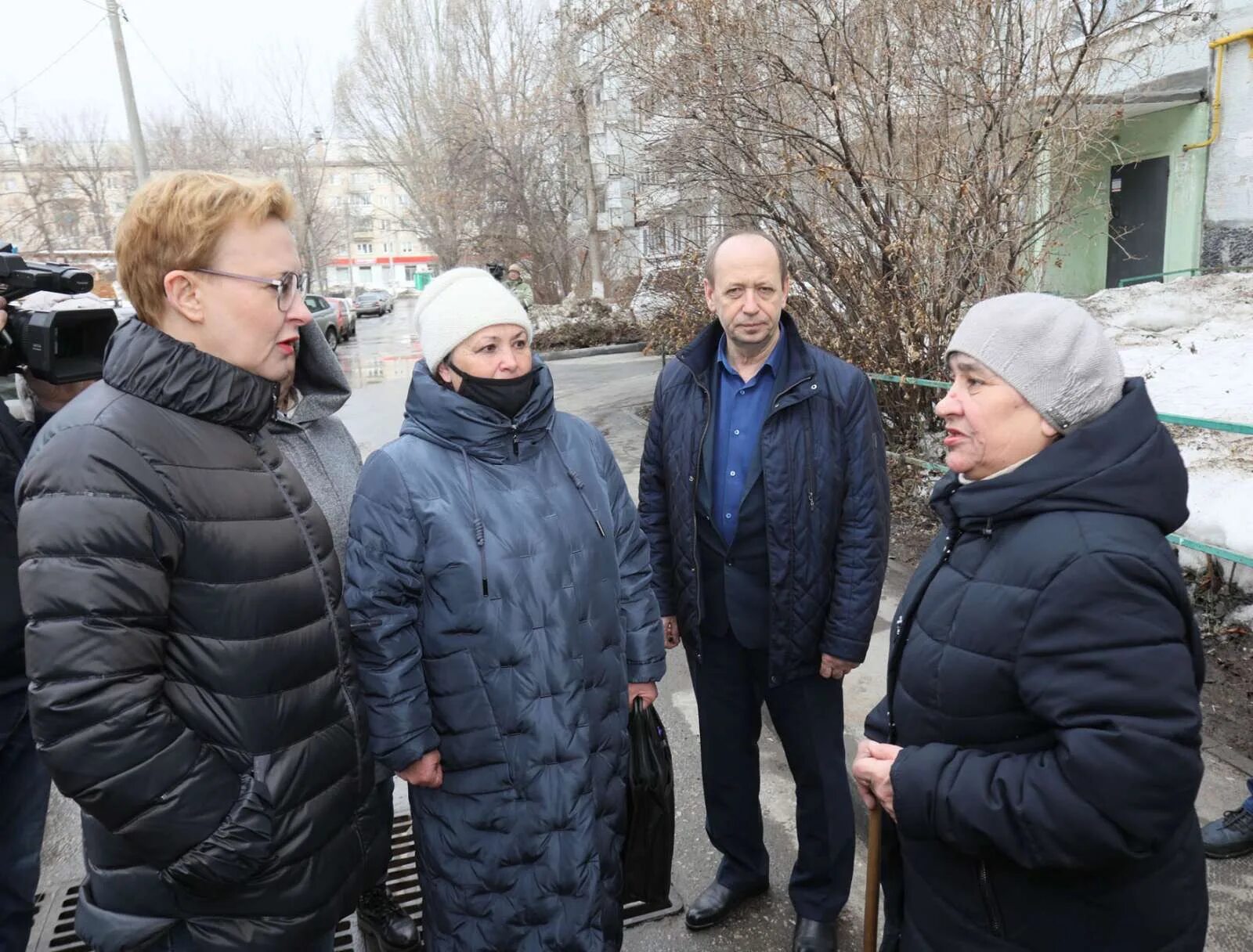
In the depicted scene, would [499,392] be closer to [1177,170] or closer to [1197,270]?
[1197,270]

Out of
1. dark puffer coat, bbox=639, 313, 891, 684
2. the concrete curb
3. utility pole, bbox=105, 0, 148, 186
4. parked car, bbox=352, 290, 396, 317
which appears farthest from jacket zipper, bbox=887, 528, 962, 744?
parked car, bbox=352, 290, 396, 317

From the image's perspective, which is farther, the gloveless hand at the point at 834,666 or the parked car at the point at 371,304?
the parked car at the point at 371,304

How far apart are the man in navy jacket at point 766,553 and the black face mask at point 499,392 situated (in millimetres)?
674

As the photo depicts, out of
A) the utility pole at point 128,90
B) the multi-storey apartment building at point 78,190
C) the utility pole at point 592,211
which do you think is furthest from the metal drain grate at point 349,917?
the multi-storey apartment building at point 78,190

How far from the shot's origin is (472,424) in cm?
211

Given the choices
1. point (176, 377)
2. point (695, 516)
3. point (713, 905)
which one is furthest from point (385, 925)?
point (176, 377)

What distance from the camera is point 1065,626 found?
1.40 m

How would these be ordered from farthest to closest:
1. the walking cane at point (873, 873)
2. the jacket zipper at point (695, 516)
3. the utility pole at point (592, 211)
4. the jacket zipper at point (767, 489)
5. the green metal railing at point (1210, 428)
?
the utility pole at point (592, 211) → the green metal railing at point (1210, 428) → the jacket zipper at point (695, 516) → the jacket zipper at point (767, 489) → the walking cane at point (873, 873)

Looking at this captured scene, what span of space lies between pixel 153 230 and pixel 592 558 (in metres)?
1.18

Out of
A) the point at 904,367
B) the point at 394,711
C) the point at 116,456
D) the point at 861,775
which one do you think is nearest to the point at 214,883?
the point at 394,711

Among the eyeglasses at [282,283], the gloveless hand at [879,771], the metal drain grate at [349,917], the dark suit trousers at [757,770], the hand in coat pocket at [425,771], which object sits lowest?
the metal drain grate at [349,917]

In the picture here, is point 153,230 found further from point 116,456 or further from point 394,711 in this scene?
point 394,711

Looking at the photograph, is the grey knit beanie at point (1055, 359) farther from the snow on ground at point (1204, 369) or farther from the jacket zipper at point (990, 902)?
the snow on ground at point (1204, 369)

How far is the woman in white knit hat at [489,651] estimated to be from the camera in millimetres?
2008
